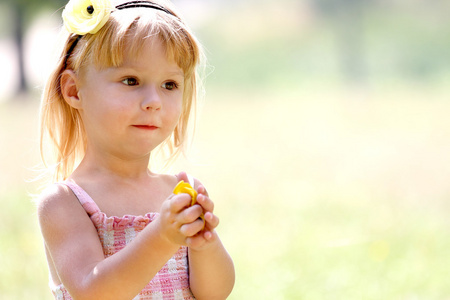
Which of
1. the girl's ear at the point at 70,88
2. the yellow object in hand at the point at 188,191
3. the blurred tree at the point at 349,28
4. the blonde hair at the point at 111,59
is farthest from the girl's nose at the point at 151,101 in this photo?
the blurred tree at the point at 349,28

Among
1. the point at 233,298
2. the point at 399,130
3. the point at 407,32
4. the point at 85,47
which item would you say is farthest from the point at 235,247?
the point at 407,32

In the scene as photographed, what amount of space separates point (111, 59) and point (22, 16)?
17787 millimetres

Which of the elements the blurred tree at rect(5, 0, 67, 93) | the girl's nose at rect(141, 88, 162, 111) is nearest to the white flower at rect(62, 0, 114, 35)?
the girl's nose at rect(141, 88, 162, 111)

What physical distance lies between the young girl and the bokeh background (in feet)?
1.03

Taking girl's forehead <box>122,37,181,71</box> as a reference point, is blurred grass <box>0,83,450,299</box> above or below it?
below

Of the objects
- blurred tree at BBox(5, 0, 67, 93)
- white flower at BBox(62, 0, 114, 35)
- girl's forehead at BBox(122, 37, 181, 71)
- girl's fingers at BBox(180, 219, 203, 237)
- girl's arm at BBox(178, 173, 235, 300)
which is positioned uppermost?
white flower at BBox(62, 0, 114, 35)

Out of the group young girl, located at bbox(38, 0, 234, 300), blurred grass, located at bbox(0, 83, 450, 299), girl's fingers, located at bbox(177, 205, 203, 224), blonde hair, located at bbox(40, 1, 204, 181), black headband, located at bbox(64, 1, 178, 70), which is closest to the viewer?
girl's fingers, located at bbox(177, 205, 203, 224)

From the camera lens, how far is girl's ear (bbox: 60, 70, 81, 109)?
217 cm

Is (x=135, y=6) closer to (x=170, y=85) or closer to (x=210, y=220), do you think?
(x=170, y=85)

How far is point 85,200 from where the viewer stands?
80.0 inches

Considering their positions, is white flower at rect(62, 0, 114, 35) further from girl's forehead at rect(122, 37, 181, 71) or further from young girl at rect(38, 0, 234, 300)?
girl's forehead at rect(122, 37, 181, 71)

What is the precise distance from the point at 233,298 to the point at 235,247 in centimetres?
80

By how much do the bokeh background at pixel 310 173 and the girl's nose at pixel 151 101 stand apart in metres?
0.47

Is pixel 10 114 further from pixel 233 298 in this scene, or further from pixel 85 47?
pixel 85 47
